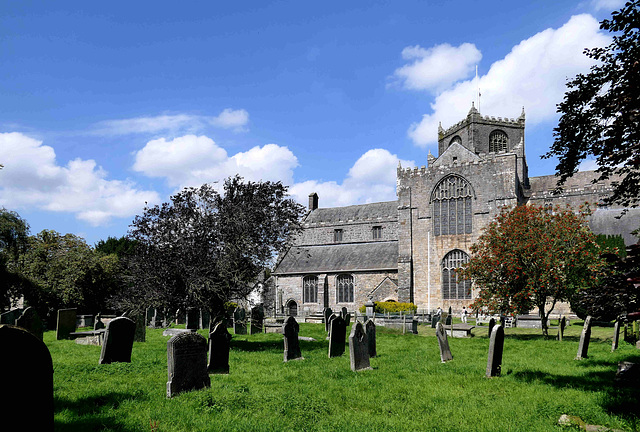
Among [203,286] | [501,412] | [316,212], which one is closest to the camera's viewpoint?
[501,412]

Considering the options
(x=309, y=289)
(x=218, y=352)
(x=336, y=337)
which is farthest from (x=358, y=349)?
(x=309, y=289)

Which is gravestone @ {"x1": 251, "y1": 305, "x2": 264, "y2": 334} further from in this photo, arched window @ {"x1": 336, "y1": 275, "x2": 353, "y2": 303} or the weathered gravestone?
arched window @ {"x1": 336, "y1": 275, "x2": 353, "y2": 303}

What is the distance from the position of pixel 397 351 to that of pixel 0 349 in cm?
1166

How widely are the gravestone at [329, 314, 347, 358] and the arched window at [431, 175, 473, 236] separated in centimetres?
2597

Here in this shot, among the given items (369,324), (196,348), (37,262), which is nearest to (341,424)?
(196,348)

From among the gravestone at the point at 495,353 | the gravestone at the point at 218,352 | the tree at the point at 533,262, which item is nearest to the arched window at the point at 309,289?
the tree at the point at 533,262

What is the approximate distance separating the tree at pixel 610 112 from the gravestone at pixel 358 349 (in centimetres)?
539

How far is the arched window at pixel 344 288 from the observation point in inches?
1553

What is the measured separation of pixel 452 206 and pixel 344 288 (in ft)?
38.5

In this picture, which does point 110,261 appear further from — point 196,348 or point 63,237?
point 196,348

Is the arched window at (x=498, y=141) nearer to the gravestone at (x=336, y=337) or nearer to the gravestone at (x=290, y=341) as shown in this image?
the gravestone at (x=336, y=337)

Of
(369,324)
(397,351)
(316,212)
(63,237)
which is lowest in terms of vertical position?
(397,351)

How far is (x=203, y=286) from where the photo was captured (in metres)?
13.3

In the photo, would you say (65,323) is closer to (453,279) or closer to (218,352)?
(218,352)
